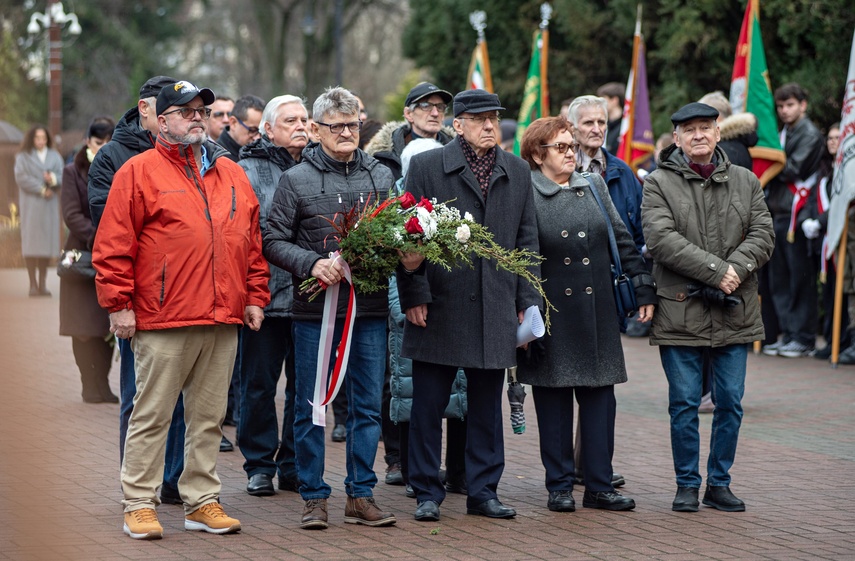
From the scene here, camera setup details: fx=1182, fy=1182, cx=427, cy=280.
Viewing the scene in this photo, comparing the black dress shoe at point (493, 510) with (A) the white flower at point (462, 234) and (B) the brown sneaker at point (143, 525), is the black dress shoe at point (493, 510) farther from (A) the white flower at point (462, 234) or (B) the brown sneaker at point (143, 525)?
(B) the brown sneaker at point (143, 525)

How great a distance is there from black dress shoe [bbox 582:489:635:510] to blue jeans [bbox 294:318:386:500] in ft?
3.95

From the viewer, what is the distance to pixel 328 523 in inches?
226

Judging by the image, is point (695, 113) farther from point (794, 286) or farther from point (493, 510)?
point (794, 286)

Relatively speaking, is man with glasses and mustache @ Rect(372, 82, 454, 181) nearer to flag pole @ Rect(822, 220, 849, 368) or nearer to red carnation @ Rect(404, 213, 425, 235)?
red carnation @ Rect(404, 213, 425, 235)

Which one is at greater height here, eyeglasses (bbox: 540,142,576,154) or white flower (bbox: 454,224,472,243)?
eyeglasses (bbox: 540,142,576,154)

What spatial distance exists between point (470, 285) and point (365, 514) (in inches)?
48.2

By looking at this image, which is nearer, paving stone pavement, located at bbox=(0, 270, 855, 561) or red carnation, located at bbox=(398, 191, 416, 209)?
paving stone pavement, located at bbox=(0, 270, 855, 561)

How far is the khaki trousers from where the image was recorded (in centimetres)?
539

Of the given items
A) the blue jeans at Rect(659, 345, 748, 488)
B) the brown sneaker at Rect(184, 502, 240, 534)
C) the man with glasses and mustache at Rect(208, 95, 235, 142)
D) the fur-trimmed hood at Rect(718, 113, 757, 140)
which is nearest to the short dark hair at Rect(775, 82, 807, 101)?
the fur-trimmed hood at Rect(718, 113, 757, 140)

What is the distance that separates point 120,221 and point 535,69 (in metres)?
10.3

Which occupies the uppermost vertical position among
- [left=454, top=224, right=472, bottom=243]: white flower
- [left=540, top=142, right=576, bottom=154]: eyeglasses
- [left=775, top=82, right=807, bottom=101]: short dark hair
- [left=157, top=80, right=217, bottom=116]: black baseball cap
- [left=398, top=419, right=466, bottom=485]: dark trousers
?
[left=775, top=82, right=807, bottom=101]: short dark hair

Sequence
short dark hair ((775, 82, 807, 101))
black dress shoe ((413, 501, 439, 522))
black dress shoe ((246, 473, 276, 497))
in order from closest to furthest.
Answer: black dress shoe ((413, 501, 439, 522)) < black dress shoe ((246, 473, 276, 497)) < short dark hair ((775, 82, 807, 101))

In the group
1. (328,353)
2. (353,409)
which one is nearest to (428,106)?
(328,353)

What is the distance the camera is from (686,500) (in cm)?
606
